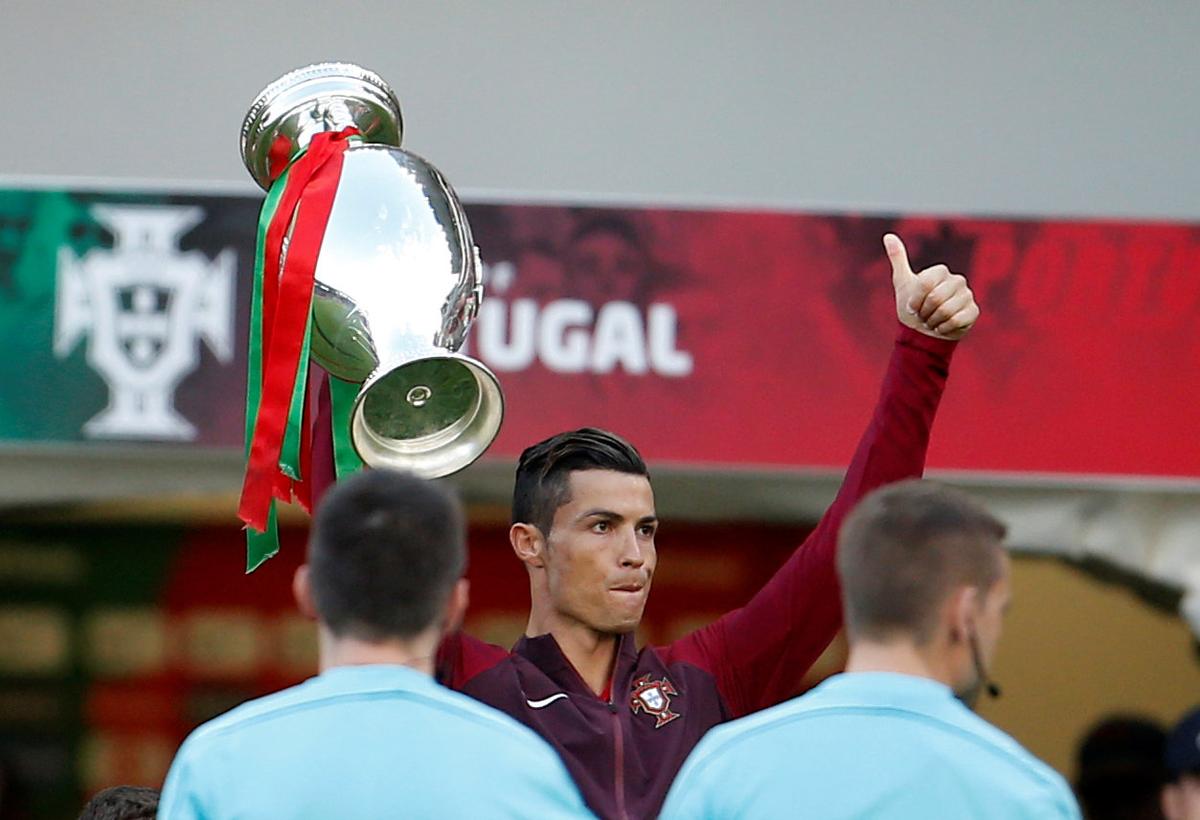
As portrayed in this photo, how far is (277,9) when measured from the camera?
18.3 feet

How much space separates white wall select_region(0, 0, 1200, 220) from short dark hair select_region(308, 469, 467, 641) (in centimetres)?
359

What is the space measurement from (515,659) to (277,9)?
3.17 m

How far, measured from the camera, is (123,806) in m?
2.70

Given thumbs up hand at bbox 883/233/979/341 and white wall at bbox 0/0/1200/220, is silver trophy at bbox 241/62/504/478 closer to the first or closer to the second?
thumbs up hand at bbox 883/233/979/341

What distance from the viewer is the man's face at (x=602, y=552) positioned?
9.44ft

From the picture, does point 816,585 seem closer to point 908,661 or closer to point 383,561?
point 908,661

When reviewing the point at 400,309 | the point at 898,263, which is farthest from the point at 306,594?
the point at 898,263

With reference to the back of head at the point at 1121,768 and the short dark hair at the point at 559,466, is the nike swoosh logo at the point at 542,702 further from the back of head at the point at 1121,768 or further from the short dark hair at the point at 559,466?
the back of head at the point at 1121,768

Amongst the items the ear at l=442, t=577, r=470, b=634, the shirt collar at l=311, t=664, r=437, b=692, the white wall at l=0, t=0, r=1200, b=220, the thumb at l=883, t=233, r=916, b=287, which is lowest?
the shirt collar at l=311, t=664, r=437, b=692

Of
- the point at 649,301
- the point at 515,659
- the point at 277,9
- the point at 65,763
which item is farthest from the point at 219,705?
the point at 515,659

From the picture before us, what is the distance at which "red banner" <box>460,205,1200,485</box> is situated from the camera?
491 cm

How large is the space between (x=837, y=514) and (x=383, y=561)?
101cm

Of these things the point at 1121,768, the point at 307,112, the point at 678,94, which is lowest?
the point at 1121,768

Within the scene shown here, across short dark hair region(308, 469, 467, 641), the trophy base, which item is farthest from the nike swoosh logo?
short dark hair region(308, 469, 467, 641)
